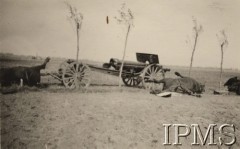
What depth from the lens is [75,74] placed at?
21.8ft

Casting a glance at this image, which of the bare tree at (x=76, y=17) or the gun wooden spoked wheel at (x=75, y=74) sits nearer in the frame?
the bare tree at (x=76, y=17)

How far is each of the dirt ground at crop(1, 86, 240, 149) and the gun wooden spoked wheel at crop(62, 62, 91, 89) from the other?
119cm

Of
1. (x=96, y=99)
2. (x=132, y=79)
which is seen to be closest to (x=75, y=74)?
(x=96, y=99)

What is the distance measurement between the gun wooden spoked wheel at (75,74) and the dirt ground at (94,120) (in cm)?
119

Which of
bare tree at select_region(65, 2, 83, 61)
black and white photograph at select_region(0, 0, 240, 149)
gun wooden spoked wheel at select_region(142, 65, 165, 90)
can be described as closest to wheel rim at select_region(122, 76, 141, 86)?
gun wooden spoked wheel at select_region(142, 65, 165, 90)

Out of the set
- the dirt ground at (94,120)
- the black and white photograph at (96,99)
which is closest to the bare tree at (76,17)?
the black and white photograph at (96,99)

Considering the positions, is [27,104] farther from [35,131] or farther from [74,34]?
[74,34]

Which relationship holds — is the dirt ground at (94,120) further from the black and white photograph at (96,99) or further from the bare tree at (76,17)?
the bare tree at (76,17)

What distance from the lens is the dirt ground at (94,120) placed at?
353 centimetres

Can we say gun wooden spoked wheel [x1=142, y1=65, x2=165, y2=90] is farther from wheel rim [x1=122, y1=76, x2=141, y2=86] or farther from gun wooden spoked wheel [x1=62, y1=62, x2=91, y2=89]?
gun wooden spoked wheel [x1=62, y1=62, x2=91, y2=89]

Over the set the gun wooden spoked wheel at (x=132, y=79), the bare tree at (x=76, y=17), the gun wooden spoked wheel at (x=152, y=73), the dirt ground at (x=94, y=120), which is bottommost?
the dirt ground at (x=94, y=120)

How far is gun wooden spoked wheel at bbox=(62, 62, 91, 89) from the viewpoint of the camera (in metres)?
6.59

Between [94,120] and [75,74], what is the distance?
271 cm

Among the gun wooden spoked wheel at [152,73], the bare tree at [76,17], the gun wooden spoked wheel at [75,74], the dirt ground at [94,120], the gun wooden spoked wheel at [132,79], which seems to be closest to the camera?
the dirt ground at [94,120]
